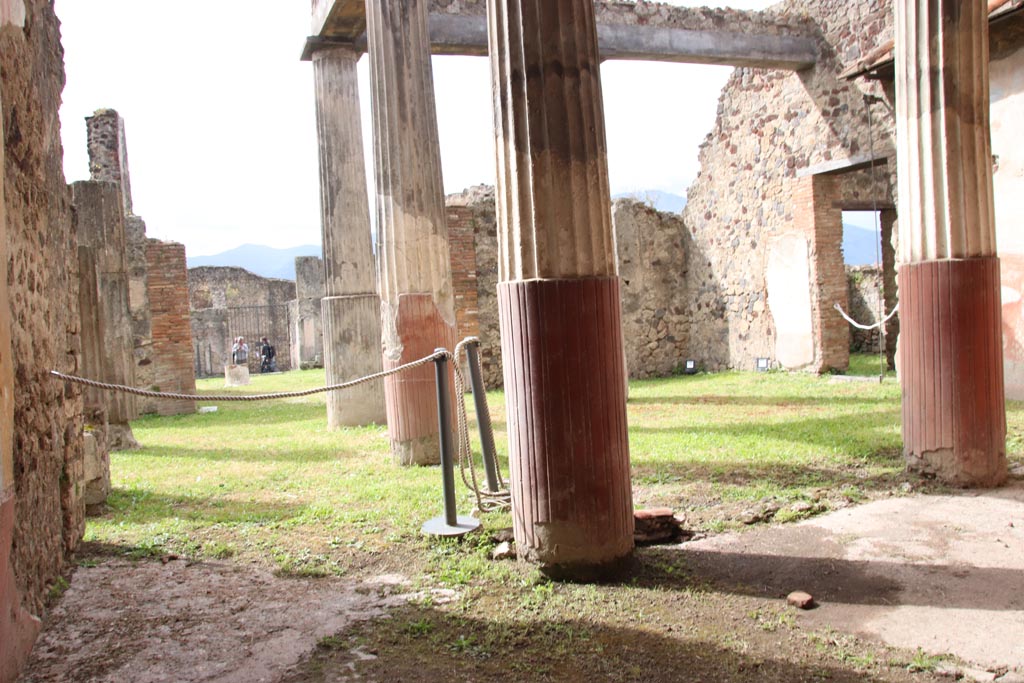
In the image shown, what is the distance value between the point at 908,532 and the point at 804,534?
53 cm

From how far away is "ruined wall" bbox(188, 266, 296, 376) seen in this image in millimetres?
24141

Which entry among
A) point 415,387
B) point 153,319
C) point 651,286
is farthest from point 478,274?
point 415,387

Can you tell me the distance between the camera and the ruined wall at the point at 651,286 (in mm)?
14281

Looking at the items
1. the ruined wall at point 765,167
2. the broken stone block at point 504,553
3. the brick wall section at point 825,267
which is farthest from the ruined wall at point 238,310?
the broken stone block at point 504,553

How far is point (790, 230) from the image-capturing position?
12484 millimetres

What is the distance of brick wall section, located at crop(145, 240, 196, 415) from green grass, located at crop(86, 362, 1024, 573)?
3.46 meters

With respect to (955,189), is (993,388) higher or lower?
lower

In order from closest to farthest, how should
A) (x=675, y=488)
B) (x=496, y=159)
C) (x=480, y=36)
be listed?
1. (x=496, y=159)
2. (x=675, y=488)
3. (x=480, y=36)

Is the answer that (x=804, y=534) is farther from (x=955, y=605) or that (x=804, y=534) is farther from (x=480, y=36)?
(x=480, y=36)

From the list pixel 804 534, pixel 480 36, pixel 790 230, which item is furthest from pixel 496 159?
pixel 790 230

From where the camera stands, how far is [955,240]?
483cm

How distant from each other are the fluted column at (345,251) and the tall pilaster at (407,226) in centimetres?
269

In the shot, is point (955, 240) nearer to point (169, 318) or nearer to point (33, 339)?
point (33, 339)

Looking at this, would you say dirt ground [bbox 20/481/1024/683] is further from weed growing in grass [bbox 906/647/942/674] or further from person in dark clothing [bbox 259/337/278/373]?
person in dark clothing [bbox 259/337/278/373]
